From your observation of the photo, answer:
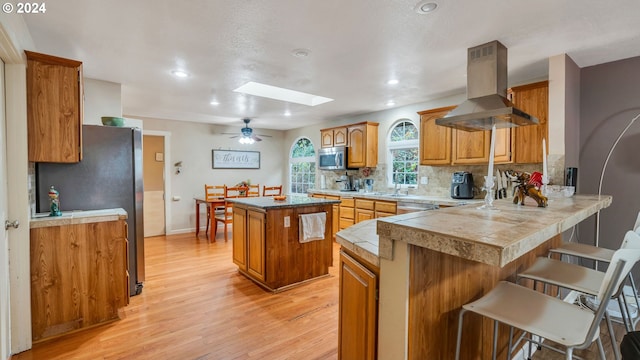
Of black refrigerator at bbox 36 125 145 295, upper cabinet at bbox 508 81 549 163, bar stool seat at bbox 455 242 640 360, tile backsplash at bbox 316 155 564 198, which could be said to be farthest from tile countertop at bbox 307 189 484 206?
black refrigerator at bbox 36 125 145 295

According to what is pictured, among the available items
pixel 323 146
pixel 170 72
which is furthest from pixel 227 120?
pixel 170 72

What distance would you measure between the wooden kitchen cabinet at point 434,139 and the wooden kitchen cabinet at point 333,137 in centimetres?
164

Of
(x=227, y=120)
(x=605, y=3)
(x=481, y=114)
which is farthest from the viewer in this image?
(x=227, y=120)

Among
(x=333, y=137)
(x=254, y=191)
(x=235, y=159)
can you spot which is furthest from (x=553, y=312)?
(x=235, y=159)

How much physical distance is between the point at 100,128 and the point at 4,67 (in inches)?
32.7

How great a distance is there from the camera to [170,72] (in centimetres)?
315

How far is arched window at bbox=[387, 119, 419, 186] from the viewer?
477 centimetres

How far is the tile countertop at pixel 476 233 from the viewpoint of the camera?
884 millimetres

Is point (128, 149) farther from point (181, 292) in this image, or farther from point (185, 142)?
point (185, 142)

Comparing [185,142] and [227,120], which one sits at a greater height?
[227,120]

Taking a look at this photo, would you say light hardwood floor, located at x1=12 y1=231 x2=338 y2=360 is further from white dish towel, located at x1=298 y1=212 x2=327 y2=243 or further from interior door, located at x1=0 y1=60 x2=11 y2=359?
white dish towel, located at x1=298 y1=212 x2=327 y2=243

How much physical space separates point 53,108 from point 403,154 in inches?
174

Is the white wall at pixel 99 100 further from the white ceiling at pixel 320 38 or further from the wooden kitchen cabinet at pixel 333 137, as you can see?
the wooden kitchen cabinet at pixel 333 137

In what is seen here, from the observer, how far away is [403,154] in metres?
4.97
